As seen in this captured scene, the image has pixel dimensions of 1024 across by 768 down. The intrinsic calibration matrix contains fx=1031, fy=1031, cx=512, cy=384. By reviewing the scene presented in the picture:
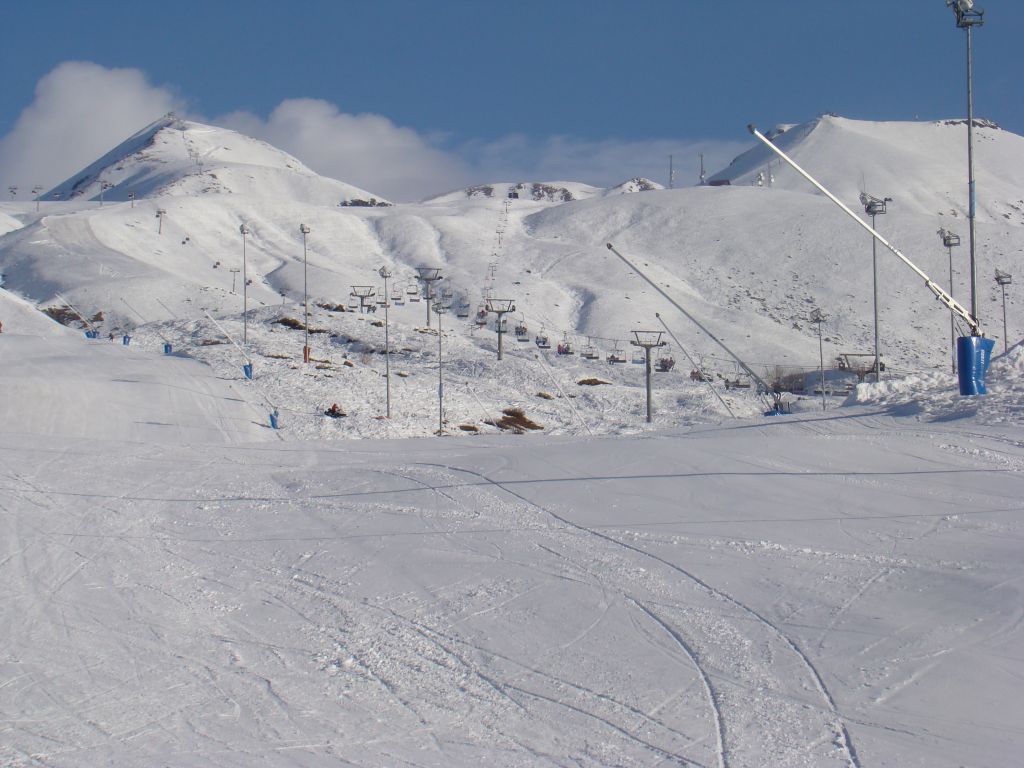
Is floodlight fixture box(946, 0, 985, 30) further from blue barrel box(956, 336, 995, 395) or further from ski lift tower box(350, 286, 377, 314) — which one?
ski lift tower box(350, 286, 377, 314)

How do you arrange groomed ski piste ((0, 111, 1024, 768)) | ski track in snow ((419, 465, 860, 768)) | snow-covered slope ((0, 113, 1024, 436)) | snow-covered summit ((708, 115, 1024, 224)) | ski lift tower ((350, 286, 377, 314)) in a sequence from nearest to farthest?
ski track in snow ((419, 465, 860, 768)) < groomed ski piste ((0, 111, 1024, 768)) < snow-covered slope ((0, 113, 1024, 436)) < ski lift tower ((350, 286, 377, 314)) < snow-covered summit ((708, 115, 1024, 224))

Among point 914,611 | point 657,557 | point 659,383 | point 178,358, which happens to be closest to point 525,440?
point 657,557

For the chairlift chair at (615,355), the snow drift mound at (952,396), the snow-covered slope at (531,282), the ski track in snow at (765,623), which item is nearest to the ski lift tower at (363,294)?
the snow-covered slope at (531,282)

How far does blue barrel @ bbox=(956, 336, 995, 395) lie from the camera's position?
18.2 m

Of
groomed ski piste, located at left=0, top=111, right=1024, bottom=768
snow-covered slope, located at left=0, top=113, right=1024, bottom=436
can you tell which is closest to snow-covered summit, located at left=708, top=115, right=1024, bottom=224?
snow-covered slope, located at left=0, top=113, right=1024, bottom=436

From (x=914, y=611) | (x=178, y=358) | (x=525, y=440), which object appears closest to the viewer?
(x=914, y=611)

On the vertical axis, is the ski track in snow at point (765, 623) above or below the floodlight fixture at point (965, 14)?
below

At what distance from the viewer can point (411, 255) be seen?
4171 inches

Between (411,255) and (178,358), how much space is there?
64.0m

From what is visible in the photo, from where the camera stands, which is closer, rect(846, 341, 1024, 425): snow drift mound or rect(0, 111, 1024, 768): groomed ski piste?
rect(0, 111, 1024, 768): groomed ski piste

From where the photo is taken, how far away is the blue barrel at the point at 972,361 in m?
18.2

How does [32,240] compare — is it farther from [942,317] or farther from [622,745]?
[622,745]

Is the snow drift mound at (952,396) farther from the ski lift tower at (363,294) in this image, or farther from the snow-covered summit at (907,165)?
the snow-covered summit at (907,165)

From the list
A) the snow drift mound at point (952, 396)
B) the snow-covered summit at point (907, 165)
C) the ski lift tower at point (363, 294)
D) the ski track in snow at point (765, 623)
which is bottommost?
the ski track in snow at point (765, 623)
